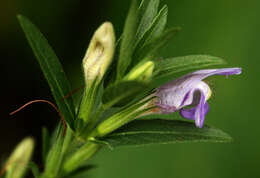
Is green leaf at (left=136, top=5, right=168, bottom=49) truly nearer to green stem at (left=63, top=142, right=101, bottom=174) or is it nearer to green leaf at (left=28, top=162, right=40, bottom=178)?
green stem at (left=63, top=142, right=101, bottom=174)

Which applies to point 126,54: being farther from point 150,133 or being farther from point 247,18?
point 247,18

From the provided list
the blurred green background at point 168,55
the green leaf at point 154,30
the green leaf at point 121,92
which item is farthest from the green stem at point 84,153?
the blurred green background at point 168,55

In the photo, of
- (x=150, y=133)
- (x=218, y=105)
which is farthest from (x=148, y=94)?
(x=218, y=105)

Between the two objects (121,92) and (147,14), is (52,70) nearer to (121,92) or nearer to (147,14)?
(121,92)

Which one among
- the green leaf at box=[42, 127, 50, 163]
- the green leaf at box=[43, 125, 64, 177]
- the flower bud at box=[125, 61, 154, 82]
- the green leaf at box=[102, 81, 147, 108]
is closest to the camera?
the green leaf at box=[102, 81, 147, 108]

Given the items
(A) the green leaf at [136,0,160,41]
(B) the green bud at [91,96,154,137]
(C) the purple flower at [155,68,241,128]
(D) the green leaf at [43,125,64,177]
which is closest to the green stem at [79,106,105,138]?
(B) the green bud at [91,96,154,137]

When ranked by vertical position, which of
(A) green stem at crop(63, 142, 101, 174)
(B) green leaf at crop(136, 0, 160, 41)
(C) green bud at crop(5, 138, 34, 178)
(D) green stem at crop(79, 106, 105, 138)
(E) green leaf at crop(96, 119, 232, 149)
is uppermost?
(B) green leaf at crop(136, 0, 160, 41)

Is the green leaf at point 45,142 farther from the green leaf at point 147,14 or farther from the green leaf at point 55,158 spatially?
the green leaf at point 147,14
